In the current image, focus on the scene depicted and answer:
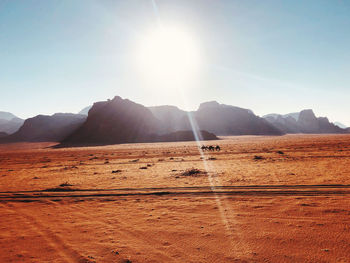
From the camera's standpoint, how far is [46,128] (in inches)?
4771

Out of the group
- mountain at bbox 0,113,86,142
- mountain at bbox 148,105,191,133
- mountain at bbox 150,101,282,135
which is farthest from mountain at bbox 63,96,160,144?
mountain at bbox 150,101,282,135

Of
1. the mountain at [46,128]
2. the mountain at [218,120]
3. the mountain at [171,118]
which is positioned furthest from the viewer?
the mountain at [218,120]

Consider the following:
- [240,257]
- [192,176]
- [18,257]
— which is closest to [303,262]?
[240,257]

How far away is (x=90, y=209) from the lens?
6988 mm

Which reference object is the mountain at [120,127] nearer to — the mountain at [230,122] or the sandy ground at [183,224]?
the mountain at [230,122]

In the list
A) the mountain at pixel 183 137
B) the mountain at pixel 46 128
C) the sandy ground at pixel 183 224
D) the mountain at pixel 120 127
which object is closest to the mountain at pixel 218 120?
the mountain at pixel 120 127

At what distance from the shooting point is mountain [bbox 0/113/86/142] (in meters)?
110

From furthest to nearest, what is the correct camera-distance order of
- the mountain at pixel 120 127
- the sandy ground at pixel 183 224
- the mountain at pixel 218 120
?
1. the mountain at pixel 218 120
2. the mountain at pixel 120 127
3. the sandy ground at pixel 183 224

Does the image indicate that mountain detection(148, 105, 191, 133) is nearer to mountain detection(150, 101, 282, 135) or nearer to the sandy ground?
mountain detection(150, 101, 282, 135)

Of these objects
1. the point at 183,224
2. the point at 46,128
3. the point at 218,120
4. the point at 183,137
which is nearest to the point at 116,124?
the point at 183,137

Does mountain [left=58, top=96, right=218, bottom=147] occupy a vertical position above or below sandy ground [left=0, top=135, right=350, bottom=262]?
above

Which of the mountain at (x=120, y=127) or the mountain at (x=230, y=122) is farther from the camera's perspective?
the mountain at (x=230, y=122)

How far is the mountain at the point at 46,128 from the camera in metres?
110

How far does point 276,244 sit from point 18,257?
5617 mm
